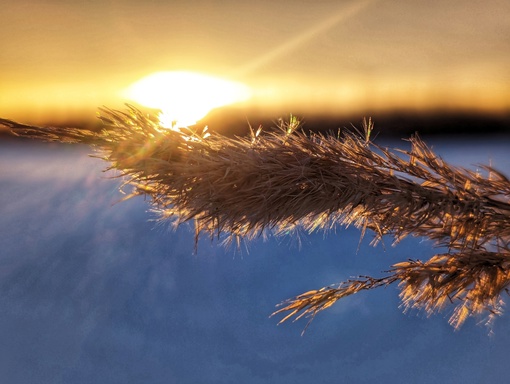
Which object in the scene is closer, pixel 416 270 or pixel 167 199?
pixel 167 199

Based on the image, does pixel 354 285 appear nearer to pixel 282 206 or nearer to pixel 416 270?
pixel 416 270

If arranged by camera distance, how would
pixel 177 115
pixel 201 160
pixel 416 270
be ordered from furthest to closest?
1. pixel 416 270
2. pixel 177 115
3. pixel 201 160

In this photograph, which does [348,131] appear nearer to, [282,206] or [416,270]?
[282,206]

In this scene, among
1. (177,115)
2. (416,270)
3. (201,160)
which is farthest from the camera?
(416,270)

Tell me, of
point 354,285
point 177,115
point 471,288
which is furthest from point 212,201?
point 471,288

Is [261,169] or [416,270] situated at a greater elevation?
[261,169]

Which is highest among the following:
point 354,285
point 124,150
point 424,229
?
point 124,150
